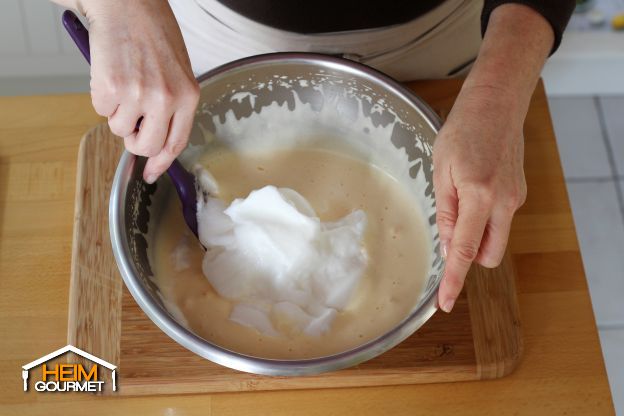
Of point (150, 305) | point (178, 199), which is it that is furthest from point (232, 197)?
point (150, 305)

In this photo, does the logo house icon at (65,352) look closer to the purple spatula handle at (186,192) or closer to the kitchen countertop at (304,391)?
the kitchen countertop at (304,391)

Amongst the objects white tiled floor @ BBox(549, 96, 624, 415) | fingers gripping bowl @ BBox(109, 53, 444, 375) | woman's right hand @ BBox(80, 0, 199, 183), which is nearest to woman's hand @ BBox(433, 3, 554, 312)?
fingers gripping bowl @ BBox(109, 53, 444, 375)

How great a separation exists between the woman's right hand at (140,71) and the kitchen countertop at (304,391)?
1.03 ft

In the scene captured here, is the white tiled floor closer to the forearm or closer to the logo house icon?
the forearm

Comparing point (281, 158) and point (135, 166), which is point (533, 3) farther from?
point (135, 166)

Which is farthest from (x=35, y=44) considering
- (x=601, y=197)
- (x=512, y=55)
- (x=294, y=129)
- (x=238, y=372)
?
(x=601, y=197)

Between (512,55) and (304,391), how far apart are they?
18.6 inches

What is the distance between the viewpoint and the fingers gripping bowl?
0.90 metres

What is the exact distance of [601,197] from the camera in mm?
1915

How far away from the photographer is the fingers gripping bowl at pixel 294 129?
90 cm

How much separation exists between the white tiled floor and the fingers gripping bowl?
962 mm

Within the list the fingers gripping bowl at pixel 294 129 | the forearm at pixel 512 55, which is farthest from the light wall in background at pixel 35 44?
the forearm at pixel 512 55

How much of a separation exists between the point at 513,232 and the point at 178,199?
1.54ft

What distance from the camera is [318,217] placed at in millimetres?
1009
